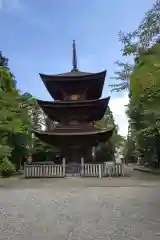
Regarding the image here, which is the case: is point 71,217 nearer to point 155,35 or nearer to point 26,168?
point 155,35

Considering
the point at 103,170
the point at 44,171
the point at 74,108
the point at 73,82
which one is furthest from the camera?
→ the point at 73,82

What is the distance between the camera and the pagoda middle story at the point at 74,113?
2309 centimetres

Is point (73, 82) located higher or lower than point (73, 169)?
higher

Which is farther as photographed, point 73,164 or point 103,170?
point 73,164

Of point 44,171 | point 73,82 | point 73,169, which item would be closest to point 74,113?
point 73,82

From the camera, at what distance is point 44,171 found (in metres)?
20.4

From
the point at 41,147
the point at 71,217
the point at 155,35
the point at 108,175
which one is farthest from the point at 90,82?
the point at 71,217

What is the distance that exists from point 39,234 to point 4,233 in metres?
0.57

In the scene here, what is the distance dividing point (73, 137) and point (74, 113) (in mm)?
2429

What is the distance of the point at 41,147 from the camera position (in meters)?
36.0

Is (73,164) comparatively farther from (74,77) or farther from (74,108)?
(74,77)

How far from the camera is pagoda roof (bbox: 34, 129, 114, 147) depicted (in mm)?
22500

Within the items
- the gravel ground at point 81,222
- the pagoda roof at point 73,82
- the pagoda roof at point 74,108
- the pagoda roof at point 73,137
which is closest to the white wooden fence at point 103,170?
the pagoda roof at point 73,137

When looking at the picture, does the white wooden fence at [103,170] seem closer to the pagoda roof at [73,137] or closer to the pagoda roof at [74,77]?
the pagoda roof at [73,137]
